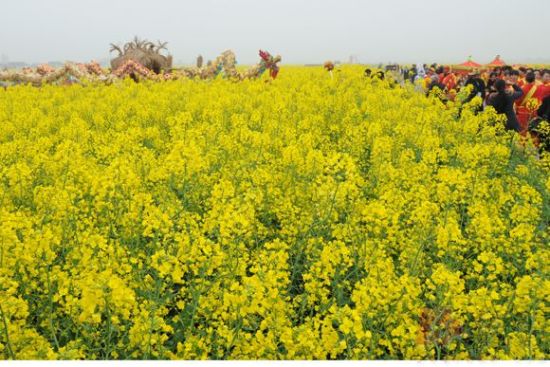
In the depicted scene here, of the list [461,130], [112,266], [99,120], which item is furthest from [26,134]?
[461,130]

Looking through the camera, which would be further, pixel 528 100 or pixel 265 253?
pixel 528 100

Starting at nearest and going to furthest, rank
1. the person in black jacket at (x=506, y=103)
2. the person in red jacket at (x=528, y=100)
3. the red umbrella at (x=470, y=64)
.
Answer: the person in black jacket at (x=506, y=103) < the person in red jacket at (x=528, y=100) < the red umbrella at (x=470, y=64)

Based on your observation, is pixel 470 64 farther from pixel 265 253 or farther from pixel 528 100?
pixel 265 253

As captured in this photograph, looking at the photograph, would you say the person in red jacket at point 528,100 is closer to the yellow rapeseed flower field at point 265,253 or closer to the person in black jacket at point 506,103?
the person in black jacket at point 506,103

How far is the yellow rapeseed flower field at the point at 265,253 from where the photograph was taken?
343cm

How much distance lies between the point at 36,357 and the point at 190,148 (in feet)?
9.77

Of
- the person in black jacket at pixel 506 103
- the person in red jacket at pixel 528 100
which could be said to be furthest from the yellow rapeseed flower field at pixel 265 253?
the person in red jacket at pixel 528 100

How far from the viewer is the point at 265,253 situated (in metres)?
4.15

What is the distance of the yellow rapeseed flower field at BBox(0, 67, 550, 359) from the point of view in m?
3.43

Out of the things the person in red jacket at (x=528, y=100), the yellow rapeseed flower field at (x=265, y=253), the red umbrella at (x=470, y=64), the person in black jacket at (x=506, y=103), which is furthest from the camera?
the red umbrella at (x=470, y=64)

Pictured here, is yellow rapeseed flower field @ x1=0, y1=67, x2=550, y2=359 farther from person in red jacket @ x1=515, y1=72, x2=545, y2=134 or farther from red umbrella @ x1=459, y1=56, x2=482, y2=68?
red umbrella @ x1=459, y1=56, x2=482, y2=68

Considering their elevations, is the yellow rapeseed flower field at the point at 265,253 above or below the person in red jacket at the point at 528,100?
below

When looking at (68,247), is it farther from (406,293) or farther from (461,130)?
(461,130)

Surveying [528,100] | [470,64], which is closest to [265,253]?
[528,100]
